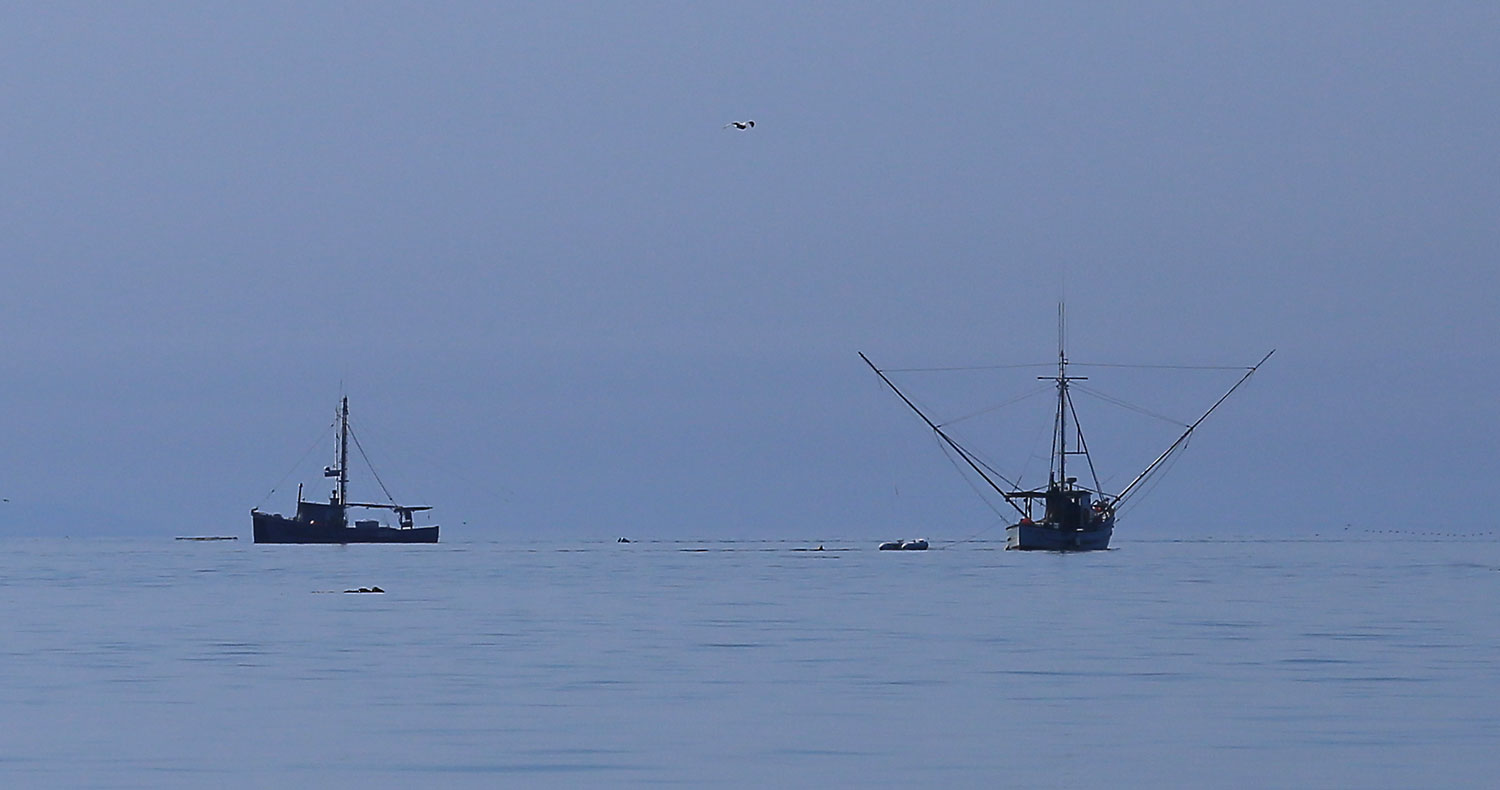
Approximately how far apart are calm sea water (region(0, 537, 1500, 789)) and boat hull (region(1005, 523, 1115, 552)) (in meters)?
64.1

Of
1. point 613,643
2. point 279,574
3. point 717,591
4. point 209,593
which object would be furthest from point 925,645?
point 279,574

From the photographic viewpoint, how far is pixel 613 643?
54594mm

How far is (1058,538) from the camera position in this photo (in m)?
148

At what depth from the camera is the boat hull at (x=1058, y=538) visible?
483 feet

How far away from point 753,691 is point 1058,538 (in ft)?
356

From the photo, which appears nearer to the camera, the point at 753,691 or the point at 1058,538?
the point at 753,691

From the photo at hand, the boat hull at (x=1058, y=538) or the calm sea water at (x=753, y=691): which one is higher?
the boat hull at (x=1058, y=538)

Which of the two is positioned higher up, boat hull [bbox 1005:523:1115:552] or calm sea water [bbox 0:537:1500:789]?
boat hull [bbox 1005:523:1115:552]

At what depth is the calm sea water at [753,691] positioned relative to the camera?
30.5 meters

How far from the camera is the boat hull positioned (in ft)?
483

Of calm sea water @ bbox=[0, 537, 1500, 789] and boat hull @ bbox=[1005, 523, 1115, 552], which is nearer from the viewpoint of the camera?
calm sea water @ bbox=[0, 537, 1500, 789]

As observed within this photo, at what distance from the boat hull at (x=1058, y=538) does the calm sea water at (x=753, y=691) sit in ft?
210

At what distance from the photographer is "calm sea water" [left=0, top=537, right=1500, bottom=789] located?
3048cm

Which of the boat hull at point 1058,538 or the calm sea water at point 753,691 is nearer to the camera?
the calm sea water at point 753,691
